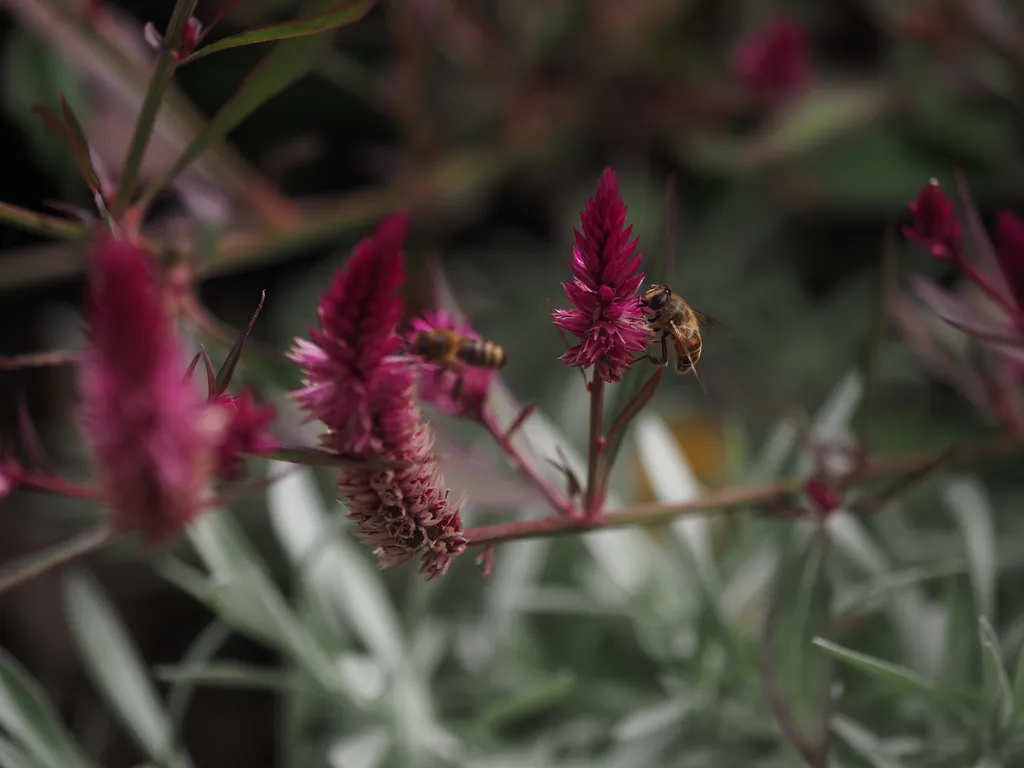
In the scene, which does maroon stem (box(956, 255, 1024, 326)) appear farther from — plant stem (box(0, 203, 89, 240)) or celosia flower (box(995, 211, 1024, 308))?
plant stem (box(0, 203, 89, 240))

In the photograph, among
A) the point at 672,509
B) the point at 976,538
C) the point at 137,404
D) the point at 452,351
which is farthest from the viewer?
the point at 976,538

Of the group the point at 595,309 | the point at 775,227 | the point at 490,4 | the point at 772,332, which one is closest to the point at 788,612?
the point at 595,309

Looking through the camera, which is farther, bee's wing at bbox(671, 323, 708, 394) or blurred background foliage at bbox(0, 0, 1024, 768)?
blurred background foliage at bbox(0, 0, 1024, 768)

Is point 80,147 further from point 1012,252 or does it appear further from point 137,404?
point 1012,252

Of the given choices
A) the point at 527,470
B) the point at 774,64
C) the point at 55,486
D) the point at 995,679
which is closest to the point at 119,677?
the point at 55,486

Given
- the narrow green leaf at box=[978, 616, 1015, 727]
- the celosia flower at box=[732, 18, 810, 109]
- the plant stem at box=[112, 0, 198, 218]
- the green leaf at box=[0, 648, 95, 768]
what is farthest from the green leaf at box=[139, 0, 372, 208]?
the celosia flower at box=[732, 18, 810, 109]

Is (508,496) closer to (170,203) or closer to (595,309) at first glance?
(595,309)

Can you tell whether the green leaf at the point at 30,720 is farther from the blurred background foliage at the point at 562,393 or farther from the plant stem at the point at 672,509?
the plant stem at the point at 672,509
